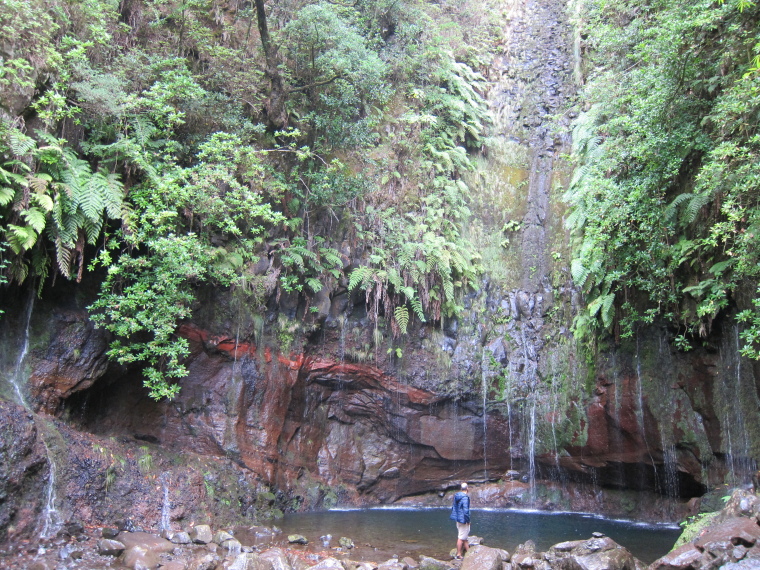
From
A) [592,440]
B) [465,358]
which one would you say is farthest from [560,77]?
[592,440]

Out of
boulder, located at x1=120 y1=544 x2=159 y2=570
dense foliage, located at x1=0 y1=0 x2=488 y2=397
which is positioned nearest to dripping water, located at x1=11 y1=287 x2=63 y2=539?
dense foliage, located at x1=0 y1=0 x2=488 y2=397

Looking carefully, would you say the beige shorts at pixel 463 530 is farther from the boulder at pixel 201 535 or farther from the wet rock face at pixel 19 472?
the wet rock face at pixel 19 472

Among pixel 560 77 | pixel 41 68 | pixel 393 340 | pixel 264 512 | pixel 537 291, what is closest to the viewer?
pixel 41 68

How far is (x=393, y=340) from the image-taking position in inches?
542

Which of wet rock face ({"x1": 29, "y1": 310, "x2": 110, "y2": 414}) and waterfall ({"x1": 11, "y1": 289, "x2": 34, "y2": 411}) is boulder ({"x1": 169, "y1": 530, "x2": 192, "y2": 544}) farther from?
waterfall ({"x1": 11, "y1": 289, "x2": 34, "y2": 411})

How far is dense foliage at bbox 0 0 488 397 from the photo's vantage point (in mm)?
8703

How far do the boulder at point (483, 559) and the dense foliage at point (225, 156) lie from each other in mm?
5860

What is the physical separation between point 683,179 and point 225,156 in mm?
9054

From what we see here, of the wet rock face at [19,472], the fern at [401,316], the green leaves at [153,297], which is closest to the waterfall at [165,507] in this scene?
the green leaves at [153,297]

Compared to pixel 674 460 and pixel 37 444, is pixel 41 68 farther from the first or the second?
pixel 674 460

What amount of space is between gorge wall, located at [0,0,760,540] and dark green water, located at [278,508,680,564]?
927mm

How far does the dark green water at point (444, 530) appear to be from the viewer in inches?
369

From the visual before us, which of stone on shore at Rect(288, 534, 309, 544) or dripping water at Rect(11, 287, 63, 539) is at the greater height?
dripping water at Rect(11, 287, 63, 539)

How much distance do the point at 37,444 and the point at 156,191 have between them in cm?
467
